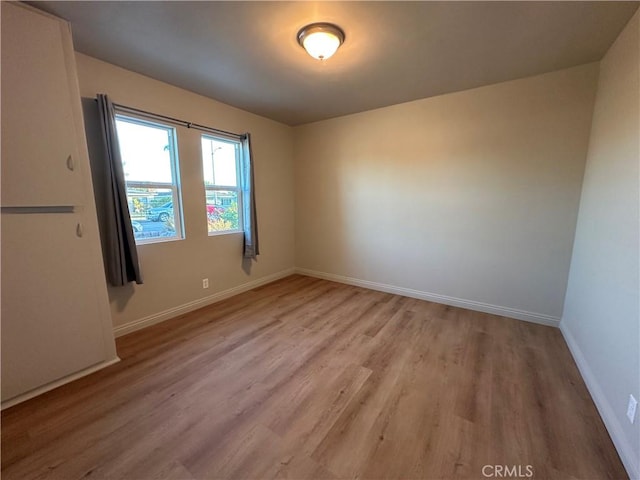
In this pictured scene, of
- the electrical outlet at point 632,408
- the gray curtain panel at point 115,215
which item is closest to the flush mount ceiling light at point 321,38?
the gray curtain panel at point 115,215

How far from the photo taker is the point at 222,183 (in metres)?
3.39

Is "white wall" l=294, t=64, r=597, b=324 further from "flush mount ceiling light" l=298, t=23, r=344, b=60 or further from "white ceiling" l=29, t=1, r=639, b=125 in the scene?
"flush mount ceiling light" l=298, t=23, r=344, b=60

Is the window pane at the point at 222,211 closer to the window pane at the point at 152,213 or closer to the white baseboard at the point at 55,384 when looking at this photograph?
the window pane at the point at 152,213

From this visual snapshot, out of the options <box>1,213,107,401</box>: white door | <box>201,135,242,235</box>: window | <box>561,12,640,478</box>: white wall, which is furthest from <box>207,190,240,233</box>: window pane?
<box>561,12,640,478</box>: white wall

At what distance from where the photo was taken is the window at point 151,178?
2.52m

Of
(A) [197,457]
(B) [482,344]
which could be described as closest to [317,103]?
(B) [482,344]

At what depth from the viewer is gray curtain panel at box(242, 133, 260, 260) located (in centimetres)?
347

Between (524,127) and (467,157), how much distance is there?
55 centimetres

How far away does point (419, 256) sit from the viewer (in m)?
3.46

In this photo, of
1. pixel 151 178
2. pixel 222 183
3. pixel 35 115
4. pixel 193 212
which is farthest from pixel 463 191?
pixel 35 115

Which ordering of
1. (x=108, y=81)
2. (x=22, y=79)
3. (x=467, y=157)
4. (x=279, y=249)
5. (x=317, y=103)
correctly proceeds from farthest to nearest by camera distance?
(x=279, y=249)
(x=317, y=103)
(x=467, y=157)
(x=108, y=81)
(x=22, y=79)

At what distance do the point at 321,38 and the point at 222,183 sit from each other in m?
2.14

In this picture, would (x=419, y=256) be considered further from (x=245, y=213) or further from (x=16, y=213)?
(x=16, y=213)

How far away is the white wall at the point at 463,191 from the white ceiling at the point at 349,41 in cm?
33
